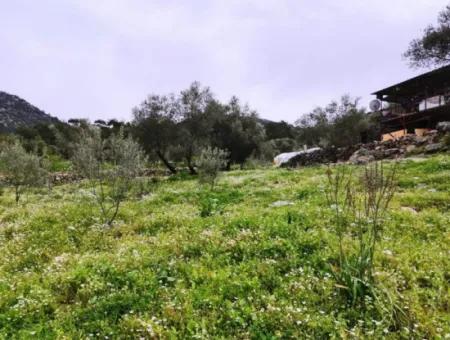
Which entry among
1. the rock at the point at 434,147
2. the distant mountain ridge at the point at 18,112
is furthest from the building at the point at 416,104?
the distant mountain ridge at the point at 18,112

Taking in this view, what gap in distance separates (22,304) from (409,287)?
575cm

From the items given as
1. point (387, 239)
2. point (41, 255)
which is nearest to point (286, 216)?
point (387, 239)

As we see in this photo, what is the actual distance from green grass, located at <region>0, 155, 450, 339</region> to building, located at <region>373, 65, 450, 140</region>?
107 ft

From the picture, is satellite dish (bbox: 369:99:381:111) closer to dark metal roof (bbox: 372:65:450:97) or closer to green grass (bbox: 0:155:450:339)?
dark metal roof (bbox: 372:65:450:97)

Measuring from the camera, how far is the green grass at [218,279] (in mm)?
4914

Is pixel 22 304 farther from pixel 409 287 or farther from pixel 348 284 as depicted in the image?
pixel 409 287

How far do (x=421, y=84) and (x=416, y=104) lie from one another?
15.4 feet

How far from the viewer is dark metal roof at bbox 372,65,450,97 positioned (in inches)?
1672

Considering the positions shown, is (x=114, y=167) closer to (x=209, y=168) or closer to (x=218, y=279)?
(x=218, y=279)

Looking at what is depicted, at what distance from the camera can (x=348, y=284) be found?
5469mm

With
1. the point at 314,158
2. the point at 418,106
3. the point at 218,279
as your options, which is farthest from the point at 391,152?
the point at 218,279

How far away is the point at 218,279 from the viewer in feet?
20.1

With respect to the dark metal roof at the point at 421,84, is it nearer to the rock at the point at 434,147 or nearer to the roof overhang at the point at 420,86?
the roof overhang at the point at 420,86

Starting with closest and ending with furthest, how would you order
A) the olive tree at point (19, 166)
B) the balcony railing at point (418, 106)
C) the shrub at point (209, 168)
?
the shrub at point (209, 168) → the olive tree at point (19, 166) → the balcony railing at point (418, 106)
